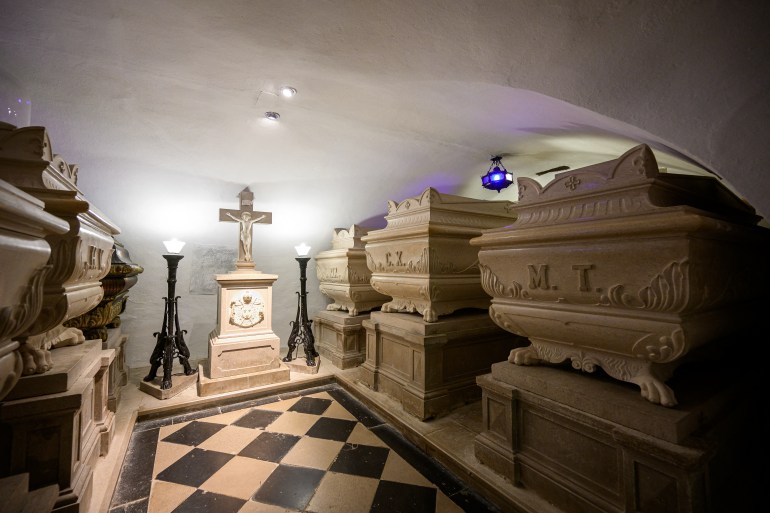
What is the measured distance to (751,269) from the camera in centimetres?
170

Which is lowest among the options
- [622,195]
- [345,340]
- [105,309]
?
[345,340]

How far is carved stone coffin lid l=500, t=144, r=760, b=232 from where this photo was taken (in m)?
1.46

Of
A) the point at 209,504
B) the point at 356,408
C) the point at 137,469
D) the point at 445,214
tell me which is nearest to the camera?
the point at 209,504

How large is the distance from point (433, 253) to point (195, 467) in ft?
7.80

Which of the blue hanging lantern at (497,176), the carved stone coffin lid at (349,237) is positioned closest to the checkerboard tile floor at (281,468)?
the carved stone coffin lid at (349,237)

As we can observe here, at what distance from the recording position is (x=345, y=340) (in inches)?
163

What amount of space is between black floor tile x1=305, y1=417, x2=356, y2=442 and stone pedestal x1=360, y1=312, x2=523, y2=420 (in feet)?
1.70

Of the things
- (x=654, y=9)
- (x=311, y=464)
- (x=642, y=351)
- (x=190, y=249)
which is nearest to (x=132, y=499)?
(x=311, y=464)

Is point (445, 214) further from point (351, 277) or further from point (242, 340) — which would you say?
point (242, 340)

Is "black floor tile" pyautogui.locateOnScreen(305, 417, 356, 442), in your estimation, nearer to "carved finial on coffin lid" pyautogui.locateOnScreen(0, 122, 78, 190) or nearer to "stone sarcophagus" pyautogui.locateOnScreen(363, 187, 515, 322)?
"stone sarcophagus" pyautogui.locateOnScreen(363, 187, 515, 322)

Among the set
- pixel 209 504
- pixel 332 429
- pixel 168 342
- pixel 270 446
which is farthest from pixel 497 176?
pixel 168 342

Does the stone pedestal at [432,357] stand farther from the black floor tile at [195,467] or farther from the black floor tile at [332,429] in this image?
the black floor tile at [195,467]

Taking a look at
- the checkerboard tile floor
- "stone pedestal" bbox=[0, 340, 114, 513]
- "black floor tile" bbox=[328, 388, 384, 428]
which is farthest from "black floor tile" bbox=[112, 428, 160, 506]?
"black floor tile" bbox=[328, 388, 384, 428]

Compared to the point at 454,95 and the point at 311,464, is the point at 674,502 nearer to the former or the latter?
the point at 311,464
